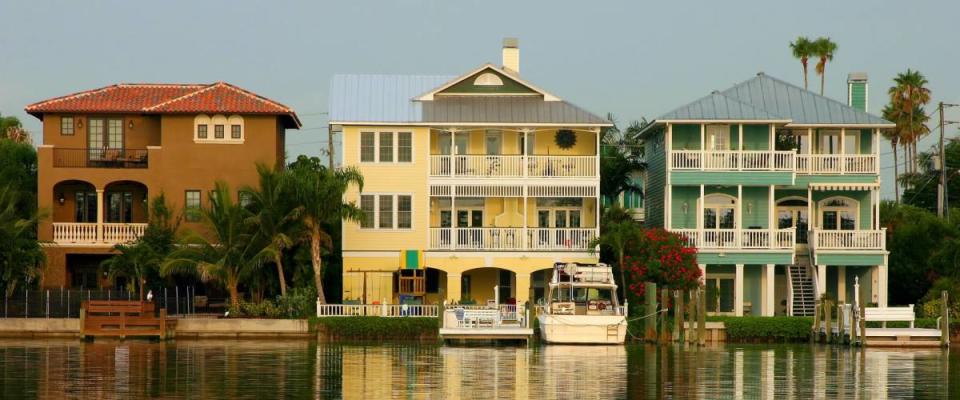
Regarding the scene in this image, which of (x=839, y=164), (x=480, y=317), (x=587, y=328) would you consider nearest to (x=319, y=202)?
(x=480, y=317)

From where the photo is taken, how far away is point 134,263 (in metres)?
57.2

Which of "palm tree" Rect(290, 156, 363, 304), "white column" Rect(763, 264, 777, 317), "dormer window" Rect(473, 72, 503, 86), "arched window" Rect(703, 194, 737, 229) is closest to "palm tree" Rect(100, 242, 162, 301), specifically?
"palm tree" Rect(290, 156, 363, 304)

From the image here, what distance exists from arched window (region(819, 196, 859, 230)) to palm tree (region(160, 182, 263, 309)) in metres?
22.4

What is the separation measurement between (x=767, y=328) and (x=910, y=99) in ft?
114

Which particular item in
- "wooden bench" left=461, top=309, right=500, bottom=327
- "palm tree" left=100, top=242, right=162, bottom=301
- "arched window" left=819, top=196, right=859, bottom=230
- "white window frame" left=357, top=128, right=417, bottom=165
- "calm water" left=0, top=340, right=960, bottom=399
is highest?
"white window frame" left=357, top=128, right=417, bottom=165

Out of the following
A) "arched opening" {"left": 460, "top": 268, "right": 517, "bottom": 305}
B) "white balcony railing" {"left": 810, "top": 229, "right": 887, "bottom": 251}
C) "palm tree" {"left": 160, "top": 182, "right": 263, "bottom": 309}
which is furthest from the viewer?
"arched opening" {"left": 460, "top": 268, "right": 517, "bottom": 305}

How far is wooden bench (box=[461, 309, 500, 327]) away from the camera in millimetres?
52875

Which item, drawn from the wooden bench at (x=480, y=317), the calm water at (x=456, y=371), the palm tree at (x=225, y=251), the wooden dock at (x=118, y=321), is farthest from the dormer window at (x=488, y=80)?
the wooden dock at (x=118, y=321)

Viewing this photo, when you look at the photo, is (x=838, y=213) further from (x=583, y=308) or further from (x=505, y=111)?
(x=583, y=308)

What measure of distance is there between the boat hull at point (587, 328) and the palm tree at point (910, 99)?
130ft

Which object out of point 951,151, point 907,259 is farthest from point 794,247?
point 951,151

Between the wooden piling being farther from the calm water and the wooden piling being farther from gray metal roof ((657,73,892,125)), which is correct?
gray metal roof ((657,73,892,125))

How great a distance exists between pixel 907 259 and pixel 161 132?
29.1 m

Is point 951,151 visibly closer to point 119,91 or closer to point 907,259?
point 907,259
